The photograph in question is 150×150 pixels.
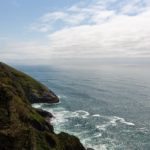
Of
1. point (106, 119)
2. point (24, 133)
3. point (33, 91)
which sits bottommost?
point (106, 119)

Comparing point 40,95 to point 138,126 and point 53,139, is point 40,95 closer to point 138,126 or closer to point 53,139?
point 138,126

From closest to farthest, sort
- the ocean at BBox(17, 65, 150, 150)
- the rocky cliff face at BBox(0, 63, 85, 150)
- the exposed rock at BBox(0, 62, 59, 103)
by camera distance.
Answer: the rocky cliff face at BBox(0, 63, 85, 150) → the ocean at BBox(17, 65, 150, 150) → the exposed rock at BBox(0, 62, 59, 103)

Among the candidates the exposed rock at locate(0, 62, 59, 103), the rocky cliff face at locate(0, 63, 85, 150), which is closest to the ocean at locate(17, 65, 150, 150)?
the exposed rock at locate(0, 62, 59, 103)

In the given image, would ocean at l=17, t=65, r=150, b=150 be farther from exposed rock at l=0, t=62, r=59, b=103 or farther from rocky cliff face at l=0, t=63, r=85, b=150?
rocky cliff face at l=0, t=63, r=85, b=150

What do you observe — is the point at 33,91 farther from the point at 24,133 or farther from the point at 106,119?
the point at 24,133

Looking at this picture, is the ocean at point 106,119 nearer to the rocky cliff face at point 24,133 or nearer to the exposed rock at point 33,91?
the exposed rock at point 33,91

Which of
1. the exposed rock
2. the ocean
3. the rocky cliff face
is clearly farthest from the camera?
the exposed rock

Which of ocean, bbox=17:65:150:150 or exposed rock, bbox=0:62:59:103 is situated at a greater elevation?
exposed rock, bbox=0:62:59:103

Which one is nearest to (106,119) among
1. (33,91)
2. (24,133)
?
(33,91)

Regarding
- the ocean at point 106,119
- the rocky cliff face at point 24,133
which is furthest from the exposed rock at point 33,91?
the rocky cliff face at point 24,133

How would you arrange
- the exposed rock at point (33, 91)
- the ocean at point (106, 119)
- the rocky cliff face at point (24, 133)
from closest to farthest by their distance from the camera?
1. the rocky cliff face at point (24, 133)
2. the ocean at point (106, 119)
3. the exposed rock at point (33, 91)

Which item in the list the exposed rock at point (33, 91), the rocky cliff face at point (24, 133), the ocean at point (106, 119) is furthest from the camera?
the exposed rock at point (33, 91)

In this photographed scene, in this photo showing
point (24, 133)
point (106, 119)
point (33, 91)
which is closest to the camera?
point (24, 133)

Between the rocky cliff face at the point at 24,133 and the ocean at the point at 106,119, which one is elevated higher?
the rocky cliff face at the point at 24,133
